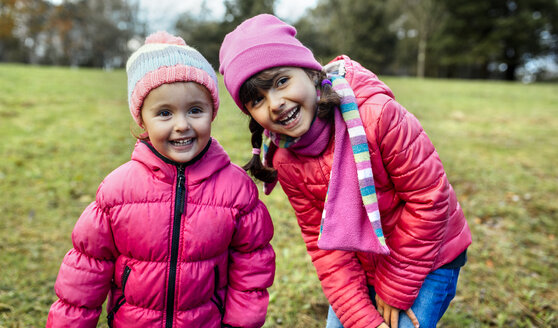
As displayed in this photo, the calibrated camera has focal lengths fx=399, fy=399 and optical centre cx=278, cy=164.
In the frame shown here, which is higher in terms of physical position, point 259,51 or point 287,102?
point 259,51

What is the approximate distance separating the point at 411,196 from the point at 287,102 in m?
0.59

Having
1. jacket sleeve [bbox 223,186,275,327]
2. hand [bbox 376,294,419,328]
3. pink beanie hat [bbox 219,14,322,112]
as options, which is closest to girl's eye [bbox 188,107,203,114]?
pink beanie hat [bbox 219,14,322,112]

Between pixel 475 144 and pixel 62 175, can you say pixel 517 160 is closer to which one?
pixel 475 144

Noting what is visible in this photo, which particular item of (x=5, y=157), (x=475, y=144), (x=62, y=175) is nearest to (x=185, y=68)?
(x=62, y=175)

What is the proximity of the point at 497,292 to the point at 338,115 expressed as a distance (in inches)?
82.8

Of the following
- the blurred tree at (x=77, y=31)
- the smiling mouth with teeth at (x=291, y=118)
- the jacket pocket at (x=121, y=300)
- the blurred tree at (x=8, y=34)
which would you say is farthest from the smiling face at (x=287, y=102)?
the blurred tree at (x=77, y=31)

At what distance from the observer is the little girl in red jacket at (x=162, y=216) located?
1.41 metres

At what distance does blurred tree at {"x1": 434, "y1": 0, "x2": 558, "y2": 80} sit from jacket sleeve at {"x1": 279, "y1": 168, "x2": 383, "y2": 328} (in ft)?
82.2

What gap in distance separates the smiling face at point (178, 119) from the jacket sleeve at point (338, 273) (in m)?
0.46

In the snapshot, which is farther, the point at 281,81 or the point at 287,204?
the point at 287,204

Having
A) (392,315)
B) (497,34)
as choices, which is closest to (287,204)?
(392,315)

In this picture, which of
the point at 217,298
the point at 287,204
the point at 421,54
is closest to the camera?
the point at 217,298

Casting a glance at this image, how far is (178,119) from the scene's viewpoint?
1.39m

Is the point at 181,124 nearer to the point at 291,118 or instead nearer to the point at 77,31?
the point at 291,118
